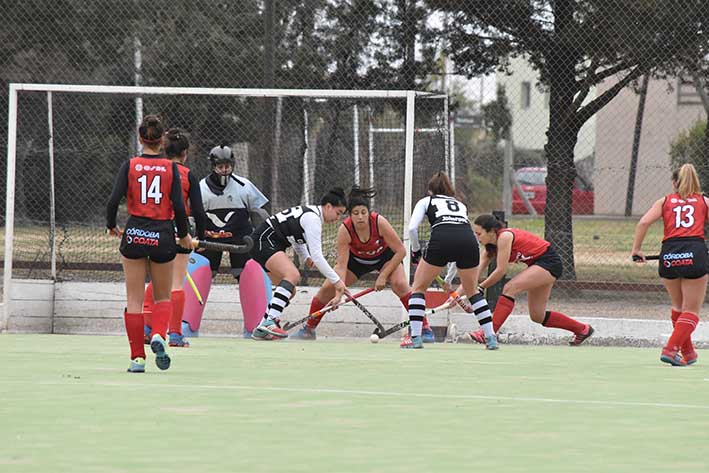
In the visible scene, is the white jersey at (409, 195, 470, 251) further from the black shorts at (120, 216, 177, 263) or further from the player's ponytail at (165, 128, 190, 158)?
the black shorts at (120, 216, 177, 263)

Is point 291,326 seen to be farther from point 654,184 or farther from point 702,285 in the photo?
point 654,184

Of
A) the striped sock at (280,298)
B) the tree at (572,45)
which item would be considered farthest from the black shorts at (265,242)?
the tree at (572,45)

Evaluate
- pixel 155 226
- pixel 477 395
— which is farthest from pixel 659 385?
pixel 155 226

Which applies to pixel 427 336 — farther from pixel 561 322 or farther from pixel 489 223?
pixel 489 223

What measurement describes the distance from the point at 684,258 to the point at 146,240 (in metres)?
3.76

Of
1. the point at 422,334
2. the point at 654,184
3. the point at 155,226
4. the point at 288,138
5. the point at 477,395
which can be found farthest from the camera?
the point at 654,184

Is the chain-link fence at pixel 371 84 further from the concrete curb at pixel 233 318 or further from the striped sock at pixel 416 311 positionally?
the striped sock at pixel 416 311

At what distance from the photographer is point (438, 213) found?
36.8 ft

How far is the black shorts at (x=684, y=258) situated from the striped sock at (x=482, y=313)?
1.88m

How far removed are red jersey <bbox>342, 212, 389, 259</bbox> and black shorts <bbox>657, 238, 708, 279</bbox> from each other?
2.79 metres

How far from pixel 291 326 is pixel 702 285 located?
13.6ft

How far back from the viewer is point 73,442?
5559mm

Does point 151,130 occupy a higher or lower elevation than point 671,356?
higher

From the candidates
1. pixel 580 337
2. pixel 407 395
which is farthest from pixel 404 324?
pixel 407 395
